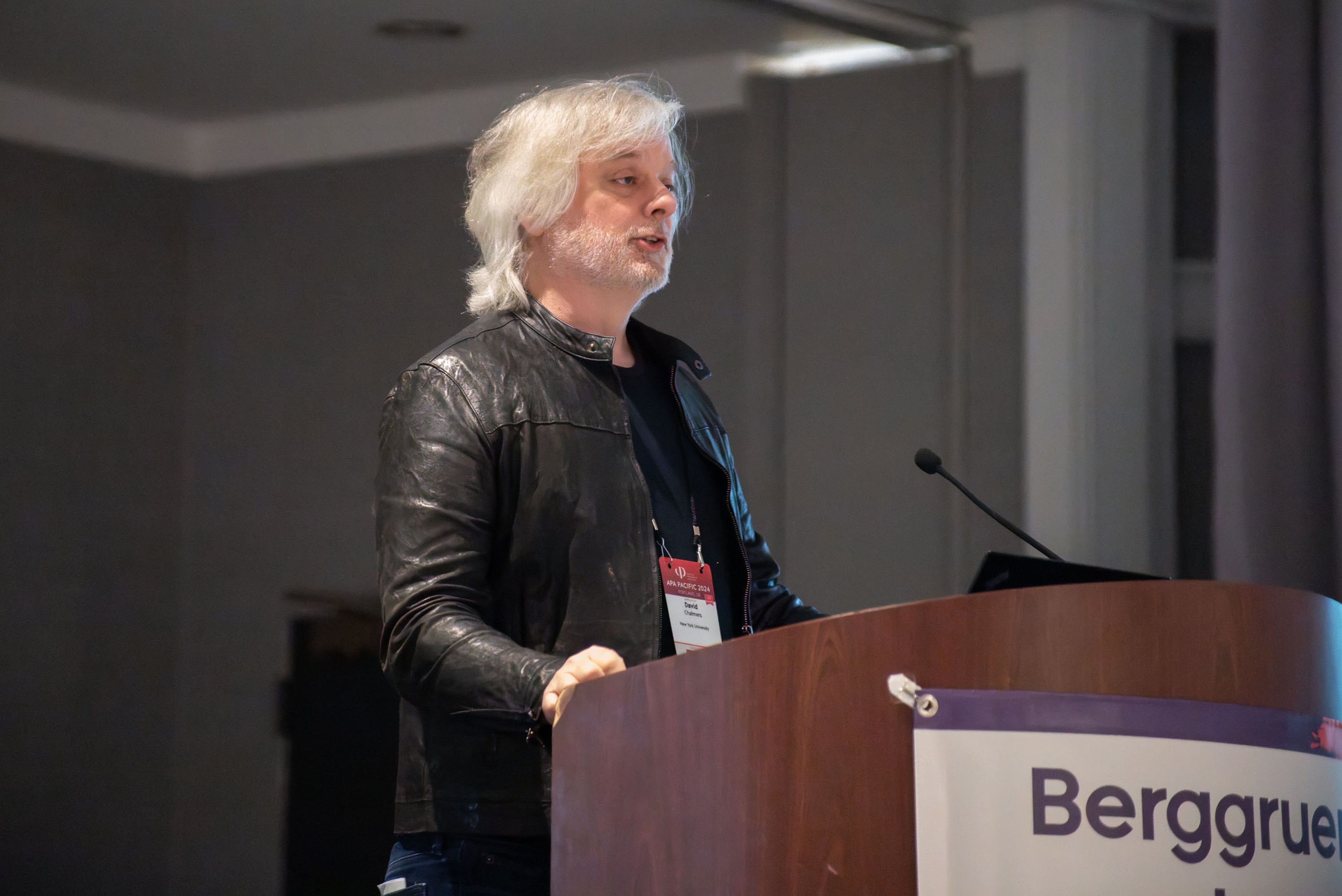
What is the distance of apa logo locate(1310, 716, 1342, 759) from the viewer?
3.85 ft

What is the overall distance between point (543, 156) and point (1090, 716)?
1034 mm

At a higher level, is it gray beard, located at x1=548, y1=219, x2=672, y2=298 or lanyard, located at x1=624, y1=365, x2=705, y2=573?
gray beard, located at x1=548, y1=219, x2=672, y2=298

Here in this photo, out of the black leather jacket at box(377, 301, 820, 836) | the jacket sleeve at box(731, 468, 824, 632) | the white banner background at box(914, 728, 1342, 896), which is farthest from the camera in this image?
the jacket sleeve at box(731, 468, 824, 632)

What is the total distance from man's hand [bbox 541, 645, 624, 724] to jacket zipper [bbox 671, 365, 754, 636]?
0.45 metres

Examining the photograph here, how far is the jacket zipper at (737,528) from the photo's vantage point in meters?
1.78

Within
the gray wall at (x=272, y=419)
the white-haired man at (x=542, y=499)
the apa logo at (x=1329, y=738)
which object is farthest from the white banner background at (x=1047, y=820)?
the gray wall at (x=272, y=419)

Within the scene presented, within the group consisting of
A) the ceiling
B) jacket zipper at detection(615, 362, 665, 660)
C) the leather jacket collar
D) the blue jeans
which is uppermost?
the ceiling

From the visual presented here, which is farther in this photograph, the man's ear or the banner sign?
the man's ear

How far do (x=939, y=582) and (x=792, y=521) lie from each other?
15.2 inches

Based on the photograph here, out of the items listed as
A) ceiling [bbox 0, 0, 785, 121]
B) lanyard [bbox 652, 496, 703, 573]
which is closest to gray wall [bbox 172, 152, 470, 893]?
ceiling [bbox 0, 0, 785, 121]

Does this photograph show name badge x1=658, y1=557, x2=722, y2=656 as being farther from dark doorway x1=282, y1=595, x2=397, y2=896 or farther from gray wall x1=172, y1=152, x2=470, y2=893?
dark doorway x1=282, y1=595, x2=397, y2=896

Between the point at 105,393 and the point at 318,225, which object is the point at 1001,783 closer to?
the point at 105,393

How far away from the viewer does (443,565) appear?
149 centimetres

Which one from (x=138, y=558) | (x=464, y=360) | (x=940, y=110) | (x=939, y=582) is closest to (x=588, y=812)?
(x=464, y=360)
